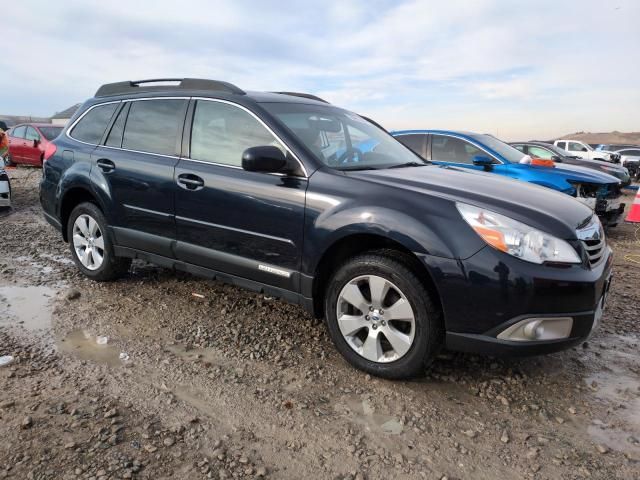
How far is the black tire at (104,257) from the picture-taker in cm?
434

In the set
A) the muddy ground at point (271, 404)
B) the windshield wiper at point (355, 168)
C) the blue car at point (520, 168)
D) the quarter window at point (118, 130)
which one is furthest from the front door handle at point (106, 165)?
the blue car at point (520, 168)

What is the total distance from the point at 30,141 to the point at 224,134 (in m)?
13.1

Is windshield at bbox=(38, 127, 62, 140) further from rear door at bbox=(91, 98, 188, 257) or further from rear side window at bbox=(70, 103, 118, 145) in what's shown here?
rear door at bbox=(91, 98, 188, 257)

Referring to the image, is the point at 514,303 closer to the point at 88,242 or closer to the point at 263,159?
the point at 263,159

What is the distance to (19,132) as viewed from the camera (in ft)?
47.8

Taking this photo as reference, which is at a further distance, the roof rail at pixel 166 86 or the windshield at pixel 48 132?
the windshield at pixel 48 132

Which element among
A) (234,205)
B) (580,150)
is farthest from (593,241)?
(580,150)

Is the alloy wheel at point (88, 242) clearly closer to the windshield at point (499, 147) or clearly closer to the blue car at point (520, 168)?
the blue car at point (520, 168)

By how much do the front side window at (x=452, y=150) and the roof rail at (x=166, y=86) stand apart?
4.45 metres

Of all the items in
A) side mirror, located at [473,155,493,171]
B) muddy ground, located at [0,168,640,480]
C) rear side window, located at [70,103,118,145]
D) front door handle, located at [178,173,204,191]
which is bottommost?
muddy ground, located at [0,168,640,480]

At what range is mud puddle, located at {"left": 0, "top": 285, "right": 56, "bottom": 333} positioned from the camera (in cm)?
364

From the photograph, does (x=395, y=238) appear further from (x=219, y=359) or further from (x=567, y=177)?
(x=567, y=177)

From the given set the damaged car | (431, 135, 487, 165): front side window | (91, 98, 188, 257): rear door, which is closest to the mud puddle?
(91, 98, 188, 257): rear door

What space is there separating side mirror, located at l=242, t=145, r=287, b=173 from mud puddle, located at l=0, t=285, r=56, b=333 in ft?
6.54
